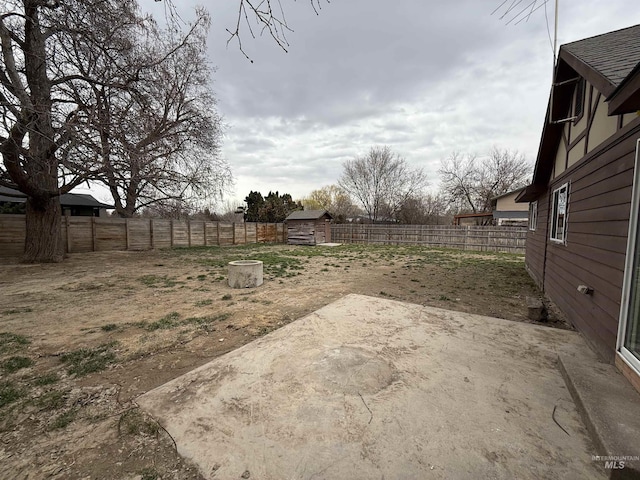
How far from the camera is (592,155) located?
329 cm

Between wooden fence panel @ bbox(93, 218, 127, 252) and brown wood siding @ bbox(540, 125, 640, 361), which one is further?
wooden fence panel @ bbox(93, 218, 127, 252)

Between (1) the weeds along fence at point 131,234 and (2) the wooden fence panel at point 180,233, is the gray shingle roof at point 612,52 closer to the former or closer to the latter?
(1) the weeds along fence at point 131,234

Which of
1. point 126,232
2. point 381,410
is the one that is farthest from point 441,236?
point 126,232

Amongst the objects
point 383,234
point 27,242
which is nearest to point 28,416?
point 27,242

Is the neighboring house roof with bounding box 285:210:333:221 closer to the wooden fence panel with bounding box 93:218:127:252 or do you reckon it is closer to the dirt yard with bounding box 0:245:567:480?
the dirt yard with bounding box 0:245:567:480

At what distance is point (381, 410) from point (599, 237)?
3025 mm

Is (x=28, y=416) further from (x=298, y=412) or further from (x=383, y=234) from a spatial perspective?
(x=383, y=234)

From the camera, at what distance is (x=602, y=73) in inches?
89.1

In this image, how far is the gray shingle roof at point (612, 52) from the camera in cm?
224

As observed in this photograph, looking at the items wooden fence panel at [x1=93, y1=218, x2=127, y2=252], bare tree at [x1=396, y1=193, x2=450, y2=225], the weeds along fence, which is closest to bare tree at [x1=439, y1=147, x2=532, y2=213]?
bare tree at [x1=396, y1=193, x2=450, y2=225]

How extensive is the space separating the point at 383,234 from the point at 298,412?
17470 millimetres

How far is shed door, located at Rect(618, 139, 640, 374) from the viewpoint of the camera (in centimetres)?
213

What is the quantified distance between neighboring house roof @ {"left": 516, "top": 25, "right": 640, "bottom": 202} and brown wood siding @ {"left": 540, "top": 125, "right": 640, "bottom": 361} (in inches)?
18.8

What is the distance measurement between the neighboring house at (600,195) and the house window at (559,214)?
0.8 inches
